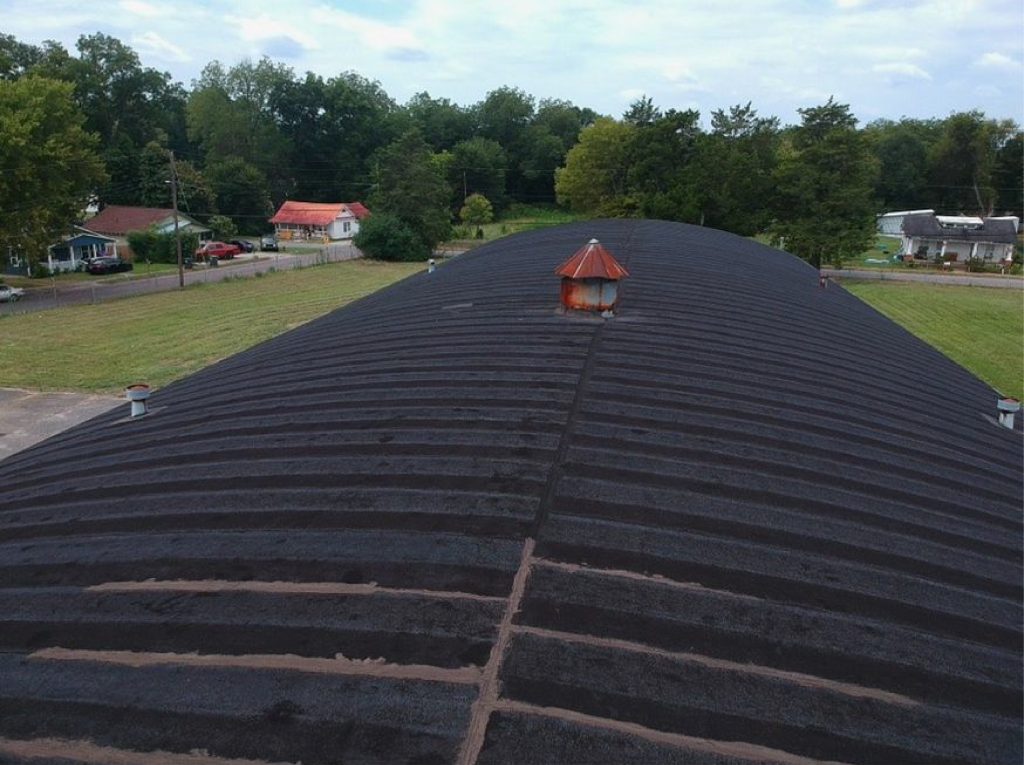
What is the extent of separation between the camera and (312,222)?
6169cm

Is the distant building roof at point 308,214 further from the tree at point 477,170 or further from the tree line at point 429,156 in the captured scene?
the tree at point 477,170

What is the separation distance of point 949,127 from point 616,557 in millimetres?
75326

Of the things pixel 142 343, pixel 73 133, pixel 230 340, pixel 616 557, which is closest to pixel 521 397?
pixel 616 557

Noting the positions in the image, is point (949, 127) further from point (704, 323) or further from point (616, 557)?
point (616, 557)

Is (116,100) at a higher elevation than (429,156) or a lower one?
higher

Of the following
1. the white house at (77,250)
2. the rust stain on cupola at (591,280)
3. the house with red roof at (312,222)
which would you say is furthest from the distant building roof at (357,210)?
the rust stain on cupola at (591,280)

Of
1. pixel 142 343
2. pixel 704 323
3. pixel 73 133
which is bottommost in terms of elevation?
pixel 142 343

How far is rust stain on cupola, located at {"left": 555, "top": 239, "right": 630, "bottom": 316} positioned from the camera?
7359 millimetres

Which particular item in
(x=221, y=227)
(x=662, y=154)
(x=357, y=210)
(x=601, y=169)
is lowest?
(x=221, y=227)

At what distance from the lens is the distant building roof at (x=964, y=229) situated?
1914 inches

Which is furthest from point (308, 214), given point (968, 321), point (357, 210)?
point (968, 321)

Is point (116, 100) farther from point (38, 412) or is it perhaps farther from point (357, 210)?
point (38, 412)

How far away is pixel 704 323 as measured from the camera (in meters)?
8.07

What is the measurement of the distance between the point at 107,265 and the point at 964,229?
187 feet
